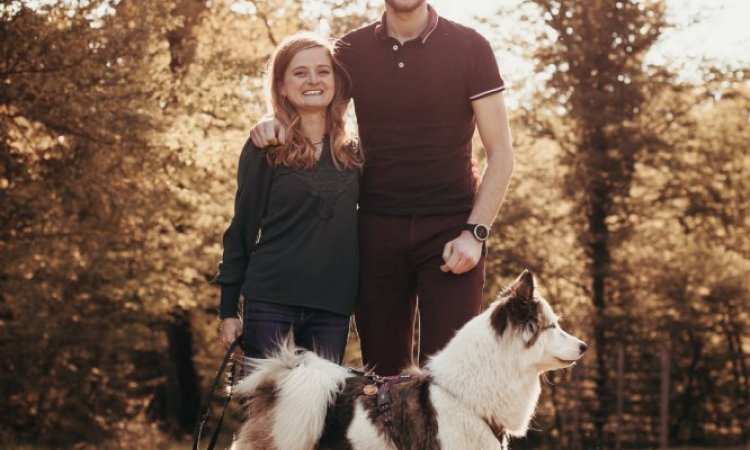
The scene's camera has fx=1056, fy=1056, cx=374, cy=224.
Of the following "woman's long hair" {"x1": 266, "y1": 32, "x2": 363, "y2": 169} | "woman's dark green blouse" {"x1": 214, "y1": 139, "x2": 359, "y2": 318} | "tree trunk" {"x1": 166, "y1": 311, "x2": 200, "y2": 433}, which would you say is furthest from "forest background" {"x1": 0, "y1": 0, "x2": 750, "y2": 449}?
"woman's dark green blouse" {"x1": 214, "y1": 139, "x2": 359, "y2": 318}

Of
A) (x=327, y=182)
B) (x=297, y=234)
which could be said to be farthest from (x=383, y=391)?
(x=327, y=182)

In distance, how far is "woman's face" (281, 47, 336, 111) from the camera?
15.6 ft

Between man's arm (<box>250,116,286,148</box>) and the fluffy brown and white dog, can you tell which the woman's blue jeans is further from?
man's arm (<box>250,116,286,148</box>)

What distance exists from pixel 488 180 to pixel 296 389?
1262mm

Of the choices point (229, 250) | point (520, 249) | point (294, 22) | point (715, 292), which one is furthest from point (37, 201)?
point (715, 292)

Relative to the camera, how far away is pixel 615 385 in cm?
2089

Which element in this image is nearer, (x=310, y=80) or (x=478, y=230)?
(x=478, y=230)

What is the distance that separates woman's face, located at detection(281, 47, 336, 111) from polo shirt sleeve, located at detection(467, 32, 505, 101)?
0.63m

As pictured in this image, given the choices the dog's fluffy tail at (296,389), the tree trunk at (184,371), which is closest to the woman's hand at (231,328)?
the dog's fluffy tail at (296,389)

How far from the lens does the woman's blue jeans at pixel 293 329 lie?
4.59 m

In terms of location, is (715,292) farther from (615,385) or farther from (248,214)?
(248,214)

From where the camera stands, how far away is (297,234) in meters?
4.64

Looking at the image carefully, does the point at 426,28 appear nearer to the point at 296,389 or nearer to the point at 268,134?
the point at 268,134

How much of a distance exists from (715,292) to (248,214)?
18.6m
